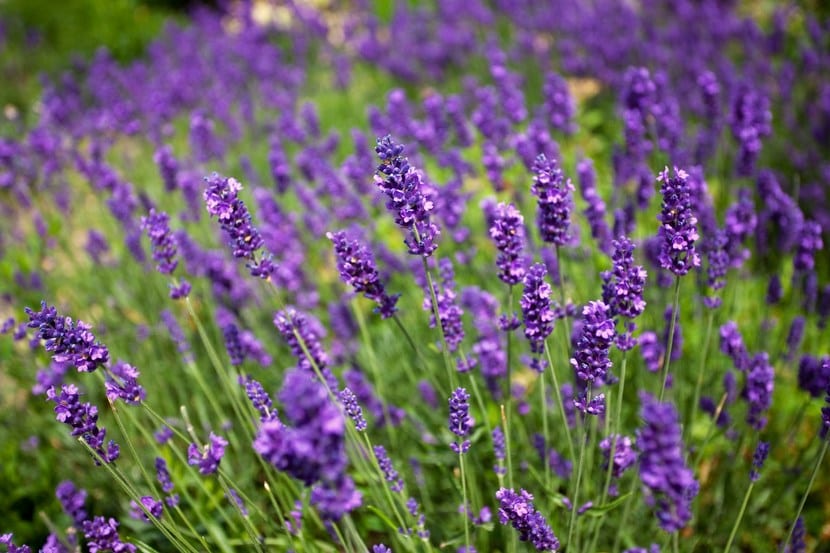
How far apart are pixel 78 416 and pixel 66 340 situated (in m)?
0.20

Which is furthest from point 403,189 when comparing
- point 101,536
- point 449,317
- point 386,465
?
point 101,536

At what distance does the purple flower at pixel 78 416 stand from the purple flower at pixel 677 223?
5.03 feet

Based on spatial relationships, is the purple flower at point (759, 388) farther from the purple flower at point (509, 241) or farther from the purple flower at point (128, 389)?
the purple flower at point (128, 389)

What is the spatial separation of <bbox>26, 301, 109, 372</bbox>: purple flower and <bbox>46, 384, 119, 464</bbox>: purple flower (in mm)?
73

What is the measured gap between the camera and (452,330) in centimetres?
216

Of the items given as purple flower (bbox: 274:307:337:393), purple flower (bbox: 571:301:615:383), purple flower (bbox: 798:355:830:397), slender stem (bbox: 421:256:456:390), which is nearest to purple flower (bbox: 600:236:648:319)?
purple flower (bbox: 571:301:615:383)

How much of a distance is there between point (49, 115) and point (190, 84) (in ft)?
7.09

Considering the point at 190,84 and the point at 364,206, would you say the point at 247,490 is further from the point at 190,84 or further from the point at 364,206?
the point at 190,84

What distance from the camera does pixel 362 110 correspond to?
7.00 meters

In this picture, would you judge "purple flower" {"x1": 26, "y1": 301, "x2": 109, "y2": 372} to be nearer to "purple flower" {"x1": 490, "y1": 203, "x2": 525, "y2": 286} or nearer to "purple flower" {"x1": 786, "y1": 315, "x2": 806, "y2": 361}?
"purple flower" {"x1": 490, "y1": 203, "x2": 525, "y2": 286}

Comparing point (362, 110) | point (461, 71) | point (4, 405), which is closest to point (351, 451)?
point (4, 405)

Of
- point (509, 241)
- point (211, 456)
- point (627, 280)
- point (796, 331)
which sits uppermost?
point (509, 241)

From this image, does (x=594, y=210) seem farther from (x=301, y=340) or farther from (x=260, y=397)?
(x=260, y=397)

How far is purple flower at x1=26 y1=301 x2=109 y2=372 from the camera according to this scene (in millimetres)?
1713
